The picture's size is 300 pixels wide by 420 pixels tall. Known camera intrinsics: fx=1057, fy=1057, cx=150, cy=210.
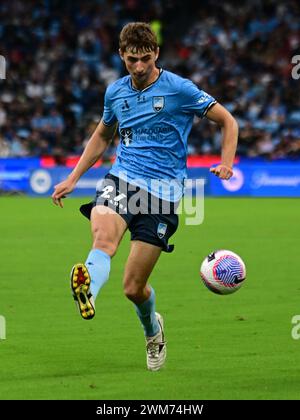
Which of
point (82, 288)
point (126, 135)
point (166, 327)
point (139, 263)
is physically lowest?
point (82, 288)

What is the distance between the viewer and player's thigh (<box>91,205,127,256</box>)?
7.16 metres

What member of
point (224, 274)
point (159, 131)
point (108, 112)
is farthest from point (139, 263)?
point (108, 112)

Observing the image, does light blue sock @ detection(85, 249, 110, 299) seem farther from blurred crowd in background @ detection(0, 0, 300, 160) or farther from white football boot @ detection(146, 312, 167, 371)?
blurred crowd in background @ detection(0, 0, 300, 160)

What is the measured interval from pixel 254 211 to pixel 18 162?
22.4 ft

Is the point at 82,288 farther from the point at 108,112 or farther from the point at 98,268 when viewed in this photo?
the point at 108,112

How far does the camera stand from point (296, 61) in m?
30.3

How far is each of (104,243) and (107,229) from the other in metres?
0.11

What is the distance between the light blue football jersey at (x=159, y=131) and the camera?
7578 mm

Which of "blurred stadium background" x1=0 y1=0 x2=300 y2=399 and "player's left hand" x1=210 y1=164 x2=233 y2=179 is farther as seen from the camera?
"blurred stadium background" x1=0 y1=0 x2=300 y2=399

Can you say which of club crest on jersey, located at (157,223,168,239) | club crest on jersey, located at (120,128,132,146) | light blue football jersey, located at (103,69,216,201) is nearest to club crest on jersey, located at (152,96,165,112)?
light blue football jersey, located at (103,69,216,201)

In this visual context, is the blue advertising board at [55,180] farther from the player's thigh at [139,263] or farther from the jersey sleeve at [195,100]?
the player's thigh at [139,263]

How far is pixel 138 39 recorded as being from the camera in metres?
7.31

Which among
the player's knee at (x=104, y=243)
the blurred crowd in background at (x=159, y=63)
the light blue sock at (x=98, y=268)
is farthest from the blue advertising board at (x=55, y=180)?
the light blue sock at (x=98, y=268)

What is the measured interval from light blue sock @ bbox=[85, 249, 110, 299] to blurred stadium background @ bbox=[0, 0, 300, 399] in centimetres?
68
